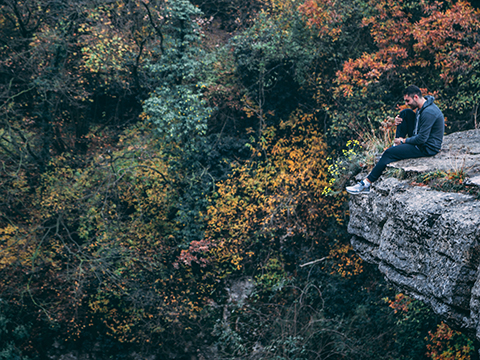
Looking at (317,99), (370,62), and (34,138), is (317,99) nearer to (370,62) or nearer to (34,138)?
(370,62)

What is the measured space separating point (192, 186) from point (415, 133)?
7.59 m

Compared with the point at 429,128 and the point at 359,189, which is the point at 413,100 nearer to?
the point at 429,128

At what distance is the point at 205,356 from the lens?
1096 cm

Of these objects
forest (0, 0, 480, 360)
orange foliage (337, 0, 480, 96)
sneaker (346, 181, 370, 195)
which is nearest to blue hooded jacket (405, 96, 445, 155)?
sneaker (346, 181, 370, 195)

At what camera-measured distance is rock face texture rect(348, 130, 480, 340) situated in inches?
135

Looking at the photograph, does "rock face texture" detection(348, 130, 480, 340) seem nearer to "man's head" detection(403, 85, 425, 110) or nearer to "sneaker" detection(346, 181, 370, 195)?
"sneaker" detection(346, 181, 370, 195)

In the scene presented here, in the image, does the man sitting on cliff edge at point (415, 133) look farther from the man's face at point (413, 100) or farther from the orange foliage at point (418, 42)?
the orange foliage at point (418, 42)

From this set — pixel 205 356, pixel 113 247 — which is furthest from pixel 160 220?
pixel 205 356

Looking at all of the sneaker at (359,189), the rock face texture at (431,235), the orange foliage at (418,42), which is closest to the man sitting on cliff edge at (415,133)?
the sneaker at (359,189)

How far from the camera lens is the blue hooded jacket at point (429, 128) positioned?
4.70 metres

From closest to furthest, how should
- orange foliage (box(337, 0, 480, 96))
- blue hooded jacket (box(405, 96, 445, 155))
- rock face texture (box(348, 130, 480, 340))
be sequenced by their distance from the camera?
1. rock face texture (box(348, 130, 480, 340))
2. blue hooded jacket (box(405, 96, 445, 155))
3. orange foliage (box(337, 0, 480, 96))

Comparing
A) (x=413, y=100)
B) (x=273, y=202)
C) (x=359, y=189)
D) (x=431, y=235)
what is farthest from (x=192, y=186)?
(x=431, y=235)

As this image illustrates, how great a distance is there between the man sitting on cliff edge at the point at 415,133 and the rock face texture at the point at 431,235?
154 millimetres

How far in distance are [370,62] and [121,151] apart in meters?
8.34
